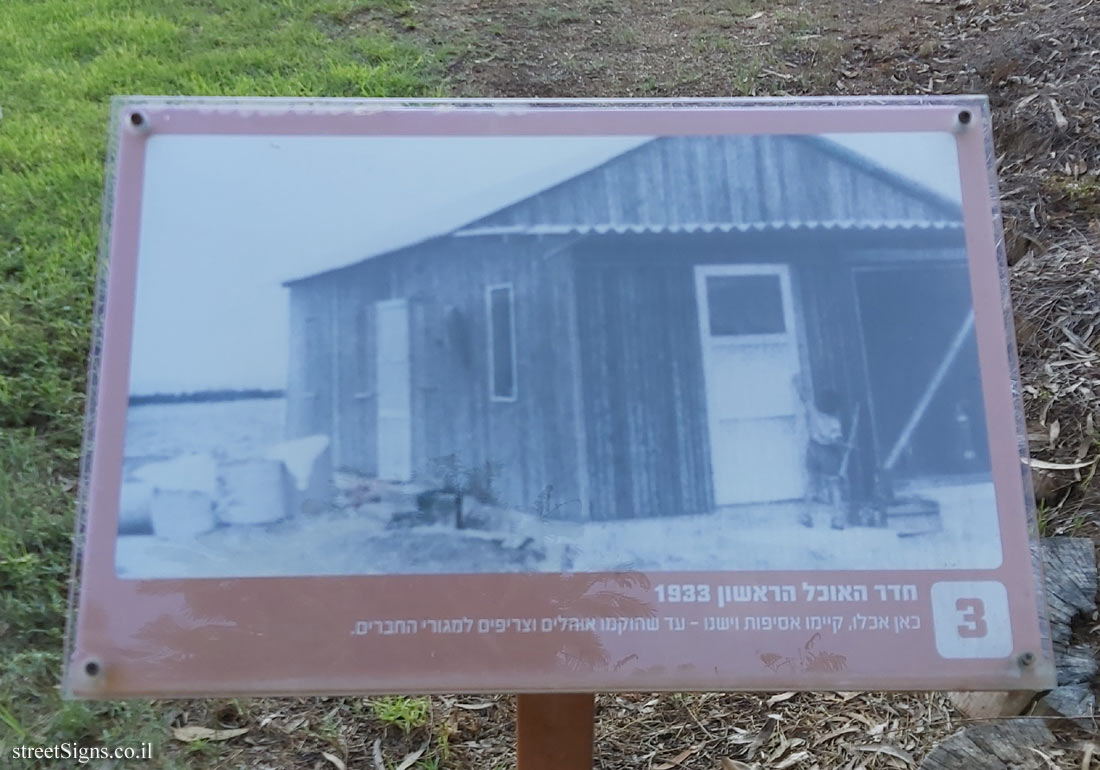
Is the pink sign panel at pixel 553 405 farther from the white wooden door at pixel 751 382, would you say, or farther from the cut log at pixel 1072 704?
the cut log at pixel 1072 704

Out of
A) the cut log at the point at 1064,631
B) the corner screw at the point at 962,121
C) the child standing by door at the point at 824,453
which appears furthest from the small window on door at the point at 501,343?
the cut log at the point at 1064,631

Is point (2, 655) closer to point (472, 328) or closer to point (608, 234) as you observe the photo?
point (472, 328)

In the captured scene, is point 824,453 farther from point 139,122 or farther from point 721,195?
point 139,122

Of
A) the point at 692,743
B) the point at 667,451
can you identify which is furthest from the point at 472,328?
the point at 692,743

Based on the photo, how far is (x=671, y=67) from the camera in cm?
406

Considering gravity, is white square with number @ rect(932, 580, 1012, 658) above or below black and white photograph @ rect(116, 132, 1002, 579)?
below

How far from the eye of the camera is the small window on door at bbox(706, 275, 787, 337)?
1383 millimetres

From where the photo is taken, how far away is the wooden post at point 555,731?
56.9 inches

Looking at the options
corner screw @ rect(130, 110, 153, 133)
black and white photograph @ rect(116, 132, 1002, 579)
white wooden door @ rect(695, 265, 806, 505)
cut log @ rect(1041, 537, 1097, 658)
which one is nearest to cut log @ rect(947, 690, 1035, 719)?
cut log @ rect(1041, 537, 1097, 658)

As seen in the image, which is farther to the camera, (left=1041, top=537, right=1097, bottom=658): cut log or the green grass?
the green grass

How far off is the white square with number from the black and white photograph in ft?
0.12

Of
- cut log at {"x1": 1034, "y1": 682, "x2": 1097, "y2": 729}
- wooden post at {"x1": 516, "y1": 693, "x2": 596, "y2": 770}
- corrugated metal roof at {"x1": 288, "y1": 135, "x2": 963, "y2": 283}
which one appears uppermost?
corrugated metal roof at {"x1": 288, "y1": 135, "x2": 963, "y2": 283}

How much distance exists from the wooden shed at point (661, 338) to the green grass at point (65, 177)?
116 cm

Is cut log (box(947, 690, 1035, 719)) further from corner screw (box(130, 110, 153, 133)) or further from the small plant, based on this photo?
corner screw (box(130, 110, 153, 133))
